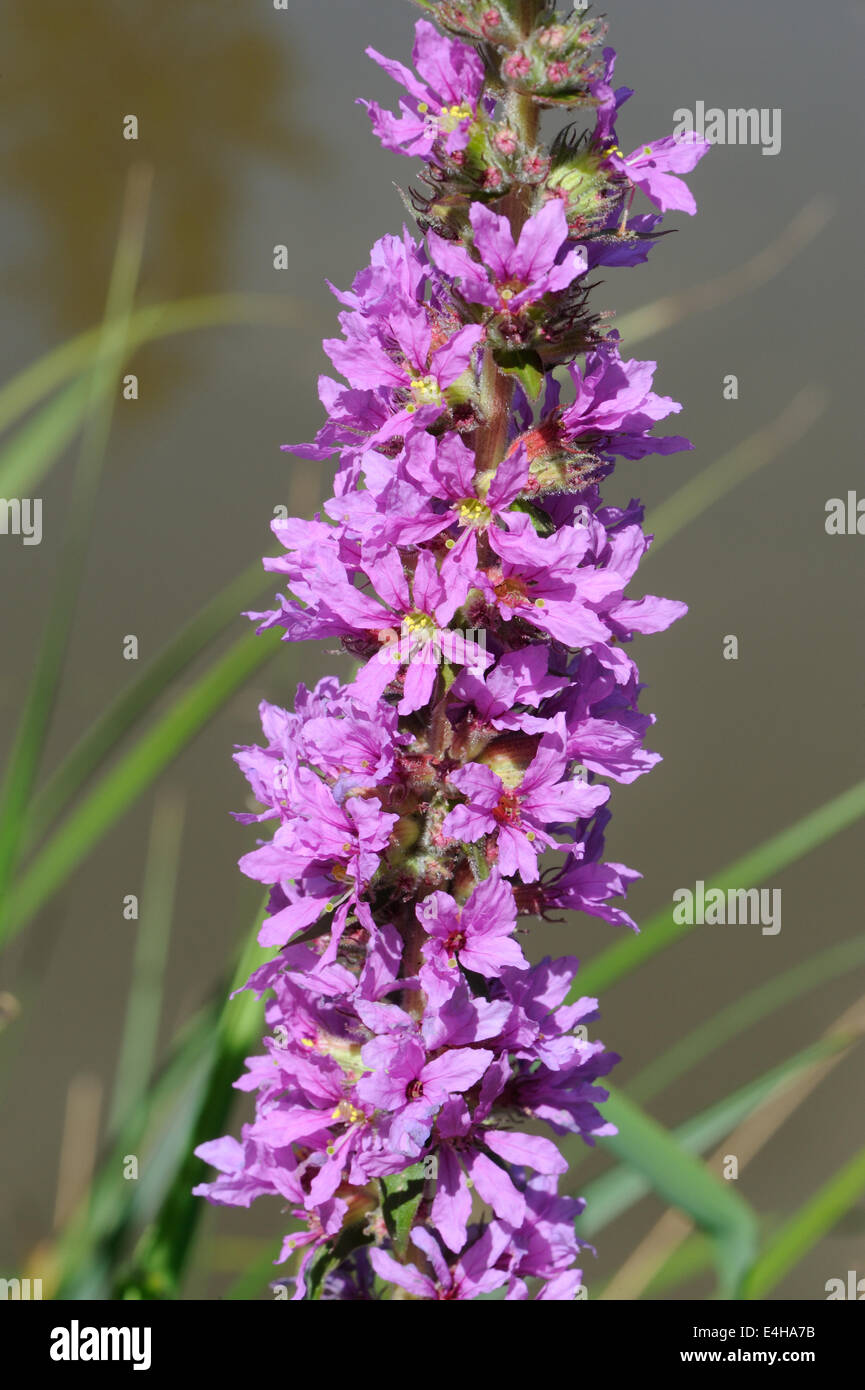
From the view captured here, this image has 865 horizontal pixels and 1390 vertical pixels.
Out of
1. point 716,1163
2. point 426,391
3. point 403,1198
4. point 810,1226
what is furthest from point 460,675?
point 716,1163

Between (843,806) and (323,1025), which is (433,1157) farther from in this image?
(843,806)

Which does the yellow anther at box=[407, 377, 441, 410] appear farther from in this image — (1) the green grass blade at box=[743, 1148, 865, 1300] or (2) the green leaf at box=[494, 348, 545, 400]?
(1) the green grass blade at box=[743, 1148, 865, 1300]

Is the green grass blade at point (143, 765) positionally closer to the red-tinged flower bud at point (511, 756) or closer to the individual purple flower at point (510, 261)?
the red-tinged flower bud at point (511, 756)

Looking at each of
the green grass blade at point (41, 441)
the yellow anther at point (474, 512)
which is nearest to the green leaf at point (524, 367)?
the yellow anther at point (474, 512)

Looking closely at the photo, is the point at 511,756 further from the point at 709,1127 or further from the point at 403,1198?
the point at 709,1127

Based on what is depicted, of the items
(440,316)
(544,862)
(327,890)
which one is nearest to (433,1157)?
(327,890)
